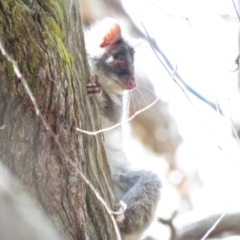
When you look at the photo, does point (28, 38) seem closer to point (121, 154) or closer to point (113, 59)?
point (121, 154)

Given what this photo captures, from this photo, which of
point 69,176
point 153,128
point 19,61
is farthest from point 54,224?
point 153,128

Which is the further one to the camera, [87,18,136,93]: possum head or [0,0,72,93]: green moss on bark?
[87,18,136,93]: possum head

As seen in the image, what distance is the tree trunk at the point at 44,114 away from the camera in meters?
2.94

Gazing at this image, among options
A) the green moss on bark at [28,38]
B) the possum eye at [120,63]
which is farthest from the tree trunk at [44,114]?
the possum eye at [120,63]

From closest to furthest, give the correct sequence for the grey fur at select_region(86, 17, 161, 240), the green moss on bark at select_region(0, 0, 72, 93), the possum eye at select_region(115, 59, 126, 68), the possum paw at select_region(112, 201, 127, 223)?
the green moss on bark at select_region(0, 0, 72, 93) < the possum paw at select_region(112, 201, 127, 223) < the grey fur at select_region(86, 17, 161, 240) < the possum eye at select_region(115, 59, 126, 68)

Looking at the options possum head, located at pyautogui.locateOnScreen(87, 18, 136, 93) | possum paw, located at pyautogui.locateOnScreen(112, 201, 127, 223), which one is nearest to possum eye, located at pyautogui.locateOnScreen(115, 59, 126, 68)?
possum head, located at pyautogui.locateOnScreen(87, 18, 136, 93)

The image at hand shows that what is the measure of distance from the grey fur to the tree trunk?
35.0 inches

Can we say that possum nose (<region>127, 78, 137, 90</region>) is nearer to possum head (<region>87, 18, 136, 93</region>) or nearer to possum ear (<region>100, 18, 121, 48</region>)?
possum head (<region>87, 18, 136, 93</region>)

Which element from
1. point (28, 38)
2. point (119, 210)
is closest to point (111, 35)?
point (119, 210)

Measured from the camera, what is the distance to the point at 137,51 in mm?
5801

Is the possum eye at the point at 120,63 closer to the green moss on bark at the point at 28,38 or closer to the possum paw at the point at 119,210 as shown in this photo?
the possum paw at the point at 119,210

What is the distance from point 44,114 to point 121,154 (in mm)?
1845

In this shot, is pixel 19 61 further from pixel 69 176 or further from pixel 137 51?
pixel 137 51

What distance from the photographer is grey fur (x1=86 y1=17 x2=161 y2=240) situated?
4.36 metres
